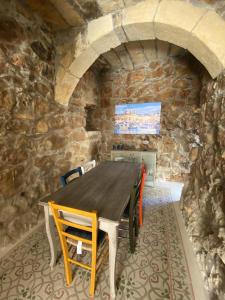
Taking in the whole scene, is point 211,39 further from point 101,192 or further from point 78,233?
point 78,233

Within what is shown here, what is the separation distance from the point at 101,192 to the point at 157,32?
192 centimetres

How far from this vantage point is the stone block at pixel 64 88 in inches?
86.1

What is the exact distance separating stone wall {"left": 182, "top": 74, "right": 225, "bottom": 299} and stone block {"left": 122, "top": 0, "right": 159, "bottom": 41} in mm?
986

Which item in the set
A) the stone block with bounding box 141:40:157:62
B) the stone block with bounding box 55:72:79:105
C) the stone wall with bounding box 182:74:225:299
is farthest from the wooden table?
the stone block with bounding box 141:40:157:62

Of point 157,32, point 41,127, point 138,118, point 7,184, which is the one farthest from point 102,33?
point 7,184

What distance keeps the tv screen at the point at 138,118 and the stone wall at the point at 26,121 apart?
1433mm

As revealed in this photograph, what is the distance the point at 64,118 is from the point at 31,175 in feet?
3.37

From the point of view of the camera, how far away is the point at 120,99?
11.5ft

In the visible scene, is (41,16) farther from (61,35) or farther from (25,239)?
(25,239)

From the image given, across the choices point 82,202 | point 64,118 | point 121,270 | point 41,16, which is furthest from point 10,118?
Result: point 121,270

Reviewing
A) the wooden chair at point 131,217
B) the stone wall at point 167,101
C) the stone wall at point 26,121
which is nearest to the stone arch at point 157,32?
the stone wall at point 26,121

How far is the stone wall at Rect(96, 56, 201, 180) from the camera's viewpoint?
9.64 feet

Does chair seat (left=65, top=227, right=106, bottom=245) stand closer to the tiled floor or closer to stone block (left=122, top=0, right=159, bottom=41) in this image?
the tiled floor

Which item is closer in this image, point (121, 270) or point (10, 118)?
point (121, 270)
